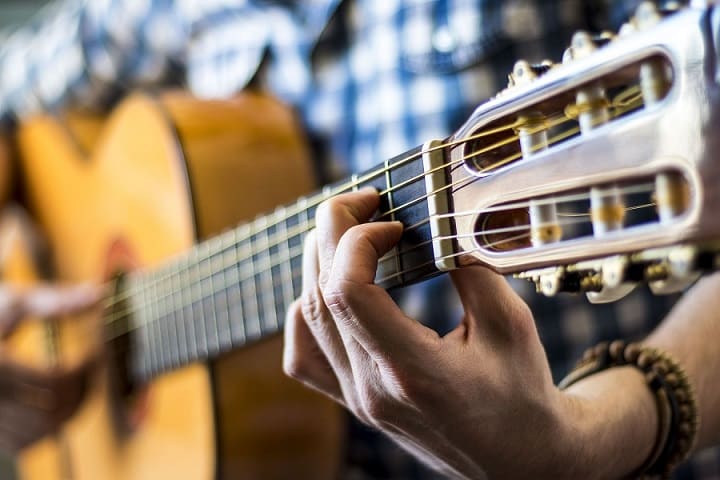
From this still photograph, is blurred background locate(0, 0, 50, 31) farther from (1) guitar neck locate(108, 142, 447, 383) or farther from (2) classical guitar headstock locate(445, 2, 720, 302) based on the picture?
(2) classical guitar headstock locate(445, 2, 720, 302)

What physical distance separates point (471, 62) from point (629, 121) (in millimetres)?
400

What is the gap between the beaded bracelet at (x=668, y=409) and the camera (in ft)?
1.70

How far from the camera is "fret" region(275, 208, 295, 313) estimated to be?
23.1 inches

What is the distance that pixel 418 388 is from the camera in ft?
1.46

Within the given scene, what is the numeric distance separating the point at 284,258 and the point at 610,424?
0.23m

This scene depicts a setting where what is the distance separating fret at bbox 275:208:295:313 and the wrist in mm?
193

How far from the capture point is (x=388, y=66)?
2.51 feet

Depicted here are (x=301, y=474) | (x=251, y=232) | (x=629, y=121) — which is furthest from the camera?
(x=301, y=474)

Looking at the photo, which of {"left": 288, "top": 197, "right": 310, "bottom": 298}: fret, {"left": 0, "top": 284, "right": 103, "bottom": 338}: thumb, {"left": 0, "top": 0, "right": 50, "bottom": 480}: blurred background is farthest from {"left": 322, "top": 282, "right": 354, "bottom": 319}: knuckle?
Result: {"left": 0, "top": 0, "right": 50, "bottom": 480}: blurred background

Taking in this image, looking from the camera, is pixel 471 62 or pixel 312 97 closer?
pixel 471 62

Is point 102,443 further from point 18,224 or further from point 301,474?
point 18,224

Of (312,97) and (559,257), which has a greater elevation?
(312,97)

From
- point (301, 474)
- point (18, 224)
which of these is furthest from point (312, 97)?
point (18, 224)

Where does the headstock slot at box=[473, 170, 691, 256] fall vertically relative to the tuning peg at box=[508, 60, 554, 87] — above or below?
below
